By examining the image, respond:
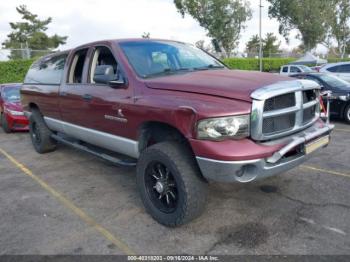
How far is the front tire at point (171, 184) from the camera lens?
337 cm

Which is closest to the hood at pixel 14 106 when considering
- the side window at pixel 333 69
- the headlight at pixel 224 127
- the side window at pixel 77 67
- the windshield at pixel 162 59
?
the side window at pixel 77 67

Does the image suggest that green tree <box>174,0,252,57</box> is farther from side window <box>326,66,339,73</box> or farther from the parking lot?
the parking lot

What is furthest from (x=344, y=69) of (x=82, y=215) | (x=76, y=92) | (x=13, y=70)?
(x=13, y=70)

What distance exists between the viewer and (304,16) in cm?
4288

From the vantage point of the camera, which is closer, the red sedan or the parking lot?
the parking lot

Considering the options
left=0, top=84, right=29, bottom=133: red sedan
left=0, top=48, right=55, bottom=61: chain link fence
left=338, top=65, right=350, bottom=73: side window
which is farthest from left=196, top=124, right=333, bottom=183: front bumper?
left=0, top=48, right=55, bottom=61: chain link fence

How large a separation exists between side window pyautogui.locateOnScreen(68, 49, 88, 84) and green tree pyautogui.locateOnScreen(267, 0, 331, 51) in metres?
41.7

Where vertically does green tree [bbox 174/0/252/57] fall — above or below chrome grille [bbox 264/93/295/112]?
above

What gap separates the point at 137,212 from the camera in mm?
4086

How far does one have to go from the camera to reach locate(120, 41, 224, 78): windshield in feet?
13.7

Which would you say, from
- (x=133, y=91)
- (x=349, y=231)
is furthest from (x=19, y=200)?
(x=349, y=231)

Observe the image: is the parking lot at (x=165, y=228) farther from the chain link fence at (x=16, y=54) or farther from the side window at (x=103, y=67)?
the chain link fence at (x=16, y=54)

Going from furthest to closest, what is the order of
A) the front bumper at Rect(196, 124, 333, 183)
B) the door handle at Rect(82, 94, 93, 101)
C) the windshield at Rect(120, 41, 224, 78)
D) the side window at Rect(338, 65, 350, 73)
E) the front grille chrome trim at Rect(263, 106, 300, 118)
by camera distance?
the side window at Rect(338, 65, 350, 73) → the door handle at Rect(82, 94, 93, 101) → the windshield at Rect(120, 41, 224, 78) → the front grille chrome trim at Rect(263, 106, 300, 118) → the front bumper at Rect(196, 124, 333, 183)

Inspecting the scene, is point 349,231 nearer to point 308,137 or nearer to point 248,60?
point 308,137
